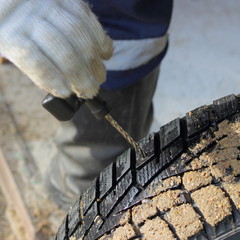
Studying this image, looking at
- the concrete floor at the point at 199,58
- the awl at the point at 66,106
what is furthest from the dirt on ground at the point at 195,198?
the concrete floor at the point at 199,58

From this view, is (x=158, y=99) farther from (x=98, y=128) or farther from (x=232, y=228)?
(x=232, y=228)

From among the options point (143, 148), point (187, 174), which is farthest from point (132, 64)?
point (187, 174)

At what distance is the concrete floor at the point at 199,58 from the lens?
2219 millimetres

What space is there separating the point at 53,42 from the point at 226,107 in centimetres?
35

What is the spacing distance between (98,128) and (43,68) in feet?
2.08

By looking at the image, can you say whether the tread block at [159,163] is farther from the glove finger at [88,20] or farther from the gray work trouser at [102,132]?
the gray work trouser at [102,132]

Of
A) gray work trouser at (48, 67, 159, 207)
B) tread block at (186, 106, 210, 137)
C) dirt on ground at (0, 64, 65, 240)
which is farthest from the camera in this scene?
dirt on ground at (0, 64, 65, 240)

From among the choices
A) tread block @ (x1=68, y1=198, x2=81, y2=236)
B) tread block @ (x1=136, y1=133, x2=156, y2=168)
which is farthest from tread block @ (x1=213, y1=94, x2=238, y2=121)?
tread block @ (x1=68, y1=198, x2=81, y2=236)

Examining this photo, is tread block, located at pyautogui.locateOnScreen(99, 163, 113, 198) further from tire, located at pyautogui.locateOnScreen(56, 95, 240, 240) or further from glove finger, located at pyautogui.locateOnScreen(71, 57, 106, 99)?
glove finger, located at pyautogui.locateOnScreen(71, 57, 106, 99)

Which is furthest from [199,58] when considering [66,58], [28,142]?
[66,58]

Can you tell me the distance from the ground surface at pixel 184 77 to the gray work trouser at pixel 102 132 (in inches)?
9.7

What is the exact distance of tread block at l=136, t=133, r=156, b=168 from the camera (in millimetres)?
984

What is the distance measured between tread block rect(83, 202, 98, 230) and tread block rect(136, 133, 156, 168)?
0.12m

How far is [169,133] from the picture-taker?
100cm
